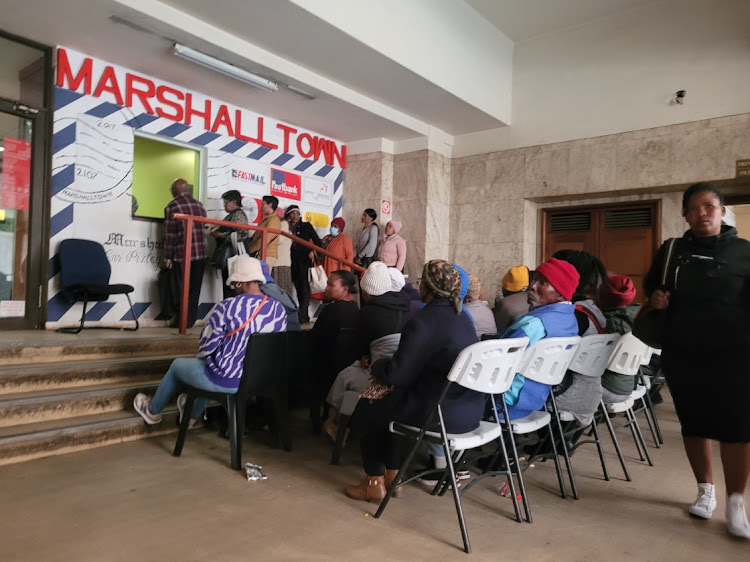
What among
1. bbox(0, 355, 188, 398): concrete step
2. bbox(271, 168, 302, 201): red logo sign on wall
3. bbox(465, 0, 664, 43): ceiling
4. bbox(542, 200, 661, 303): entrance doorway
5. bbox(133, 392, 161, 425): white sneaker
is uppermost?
bbox(465, 0, 664, 43): ceiling

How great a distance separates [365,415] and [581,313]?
1424 millimetres

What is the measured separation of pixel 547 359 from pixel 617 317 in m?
1.10

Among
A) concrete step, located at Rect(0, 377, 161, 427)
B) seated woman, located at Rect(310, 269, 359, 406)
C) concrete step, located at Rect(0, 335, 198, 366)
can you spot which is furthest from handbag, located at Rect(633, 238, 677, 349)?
concrete step, located at Rect(0, 335, 198, 366)

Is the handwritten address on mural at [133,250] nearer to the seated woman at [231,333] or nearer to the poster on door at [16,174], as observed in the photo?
the poster on door at [16,174]

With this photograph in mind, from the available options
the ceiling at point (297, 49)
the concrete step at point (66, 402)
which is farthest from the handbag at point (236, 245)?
the concrete step at point (66, 402)

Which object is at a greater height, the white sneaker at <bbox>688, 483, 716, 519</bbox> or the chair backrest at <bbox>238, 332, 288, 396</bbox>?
the chair backrest at <bbox>238, 332, 288, 396</bbox>

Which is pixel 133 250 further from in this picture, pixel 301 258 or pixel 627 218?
pixel 627 218

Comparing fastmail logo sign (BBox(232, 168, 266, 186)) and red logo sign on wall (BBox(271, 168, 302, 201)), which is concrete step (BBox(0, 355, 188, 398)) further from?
red logo sign on wall (BBox(271, 168, 302, 201))

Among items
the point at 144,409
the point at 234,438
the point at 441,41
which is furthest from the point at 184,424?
the point at 441,41

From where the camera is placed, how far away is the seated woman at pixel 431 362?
2.51m

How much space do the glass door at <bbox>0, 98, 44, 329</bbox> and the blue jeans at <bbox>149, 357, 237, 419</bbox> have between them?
2.39m

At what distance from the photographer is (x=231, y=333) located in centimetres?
333

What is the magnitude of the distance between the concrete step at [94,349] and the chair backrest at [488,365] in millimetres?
3212

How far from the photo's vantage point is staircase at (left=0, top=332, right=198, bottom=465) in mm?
3383
